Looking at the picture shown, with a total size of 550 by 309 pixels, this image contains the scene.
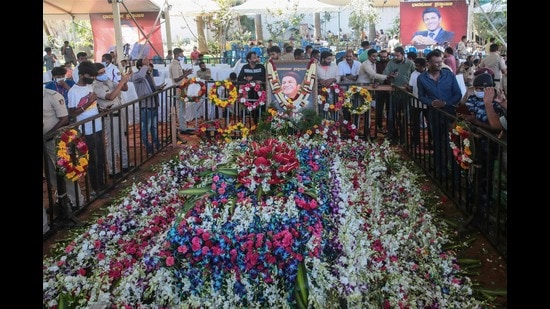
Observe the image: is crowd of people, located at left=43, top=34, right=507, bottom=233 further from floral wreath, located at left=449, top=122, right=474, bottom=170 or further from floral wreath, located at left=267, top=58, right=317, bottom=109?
floral wreath, located at left=449, top=122, right=474, bottom=170

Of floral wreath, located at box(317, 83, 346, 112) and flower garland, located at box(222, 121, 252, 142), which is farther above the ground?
floral wreath, located at box(317, 83, 346, 112)

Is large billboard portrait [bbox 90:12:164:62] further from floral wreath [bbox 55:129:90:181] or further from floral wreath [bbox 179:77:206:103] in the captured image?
floral wreath [bbox 55:129:90:181]

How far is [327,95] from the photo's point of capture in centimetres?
911

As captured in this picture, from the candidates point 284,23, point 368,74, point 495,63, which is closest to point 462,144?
point 368,74

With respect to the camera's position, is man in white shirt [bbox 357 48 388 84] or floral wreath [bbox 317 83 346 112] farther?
man in white shirt [bbox 357 48 388 84]

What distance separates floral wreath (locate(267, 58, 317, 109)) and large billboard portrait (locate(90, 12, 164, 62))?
9658 mm

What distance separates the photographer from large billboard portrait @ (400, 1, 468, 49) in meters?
18.9

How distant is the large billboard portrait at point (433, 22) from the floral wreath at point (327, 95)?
36.4 ft

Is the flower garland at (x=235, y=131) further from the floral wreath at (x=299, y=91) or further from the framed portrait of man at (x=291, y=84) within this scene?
the floral wreath at (x=299, y=91)

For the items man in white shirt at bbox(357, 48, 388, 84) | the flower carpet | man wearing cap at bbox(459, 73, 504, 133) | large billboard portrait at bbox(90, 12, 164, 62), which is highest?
large billboard portrait at bbox(90, 12, 164, 62)

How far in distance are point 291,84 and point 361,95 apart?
1.34m

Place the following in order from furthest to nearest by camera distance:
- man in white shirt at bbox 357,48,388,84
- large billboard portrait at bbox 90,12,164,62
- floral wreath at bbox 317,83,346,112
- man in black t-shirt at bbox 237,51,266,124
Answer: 1. large billboard portrait at bbox 90,12,164,62
2. man in white shirt at bbox 357,48,388,84
3. man in black t-shirt at bbox 237,51,266,124
4. floral wreath at bbox 317,83,346,112

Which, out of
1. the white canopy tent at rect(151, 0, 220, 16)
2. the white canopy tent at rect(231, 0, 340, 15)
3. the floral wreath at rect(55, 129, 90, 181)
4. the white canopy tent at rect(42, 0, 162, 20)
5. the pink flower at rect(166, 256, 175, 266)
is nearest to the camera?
the pink flower at rect(166, 256, 175, 266)

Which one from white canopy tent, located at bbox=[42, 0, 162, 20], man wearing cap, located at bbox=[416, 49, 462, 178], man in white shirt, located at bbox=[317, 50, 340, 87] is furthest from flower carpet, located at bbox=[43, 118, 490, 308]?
white canopy tent, located at bbox=[42, 0, 162, 20]
